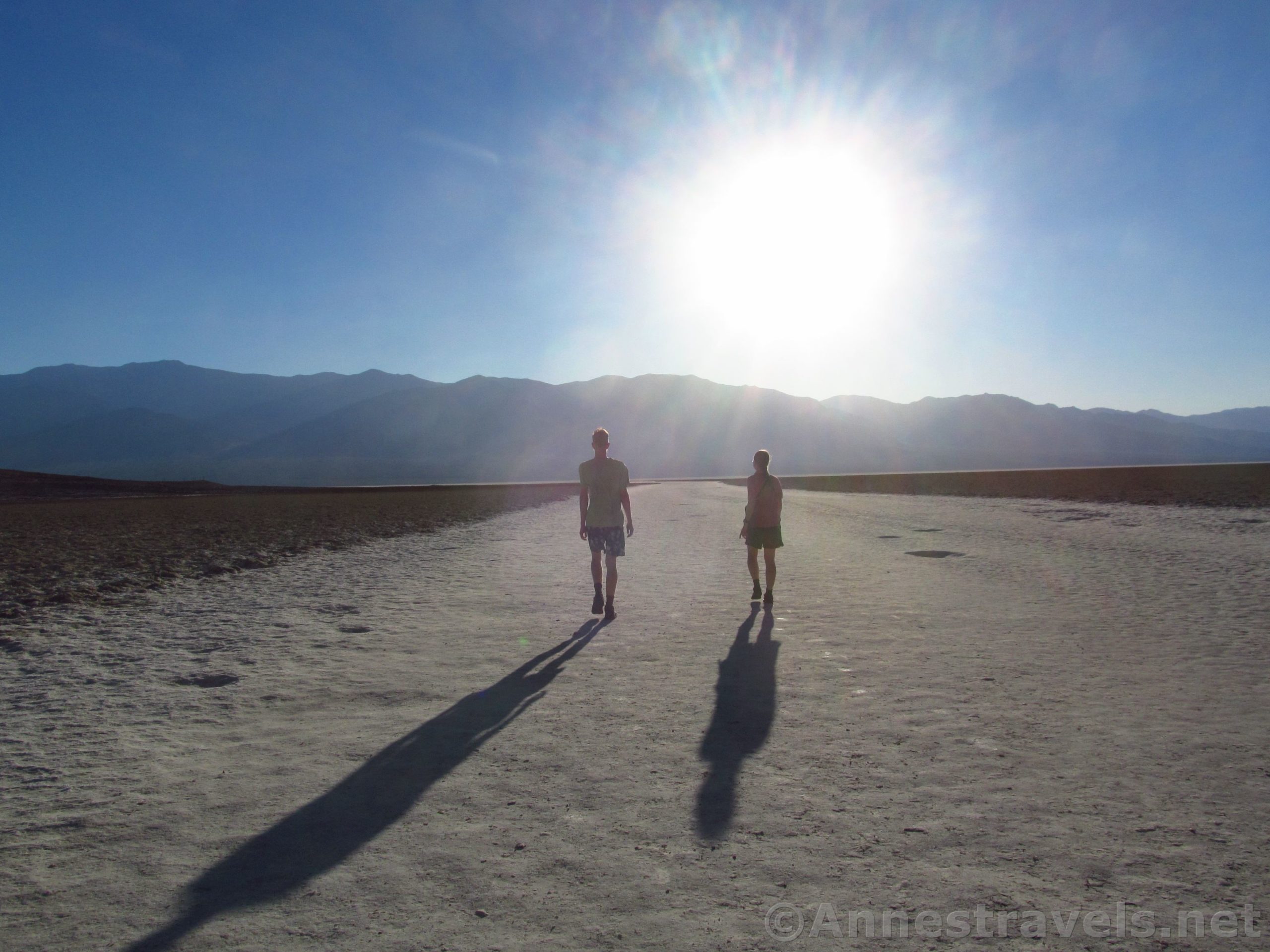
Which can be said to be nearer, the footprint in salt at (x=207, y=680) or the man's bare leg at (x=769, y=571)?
the footprint in salt at (x=207, y=680)

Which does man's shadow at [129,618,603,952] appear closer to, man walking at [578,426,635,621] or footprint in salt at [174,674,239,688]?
footprint in salt at [174,674,239,688]

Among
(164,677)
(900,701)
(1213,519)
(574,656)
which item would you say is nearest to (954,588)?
(900,701)

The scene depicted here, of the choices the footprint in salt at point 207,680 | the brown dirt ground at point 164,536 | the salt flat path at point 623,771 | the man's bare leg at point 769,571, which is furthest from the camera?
the brown dirt ground at point 164,536

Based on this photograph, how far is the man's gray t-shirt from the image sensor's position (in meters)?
7.93

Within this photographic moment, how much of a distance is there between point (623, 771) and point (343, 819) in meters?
1.48

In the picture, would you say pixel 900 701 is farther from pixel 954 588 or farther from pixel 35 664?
pixel 35 664

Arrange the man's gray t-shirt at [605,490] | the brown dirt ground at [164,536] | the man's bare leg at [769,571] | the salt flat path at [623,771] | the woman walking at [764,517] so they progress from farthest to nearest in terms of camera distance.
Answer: the brown dirt ground at [164,536] → the woman walking at [764,517] → the man's bare leg at [769,571] → the man's gray t-shirt at [605,490] → the salt flat path at [623,771]

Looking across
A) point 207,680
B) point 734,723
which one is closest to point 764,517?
point 734,723

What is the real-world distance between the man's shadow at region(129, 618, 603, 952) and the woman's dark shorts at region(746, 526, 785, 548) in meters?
4.32

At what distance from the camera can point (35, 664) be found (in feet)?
21.3

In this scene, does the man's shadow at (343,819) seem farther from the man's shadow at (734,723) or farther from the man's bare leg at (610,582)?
the man's bare leg at (610,582)

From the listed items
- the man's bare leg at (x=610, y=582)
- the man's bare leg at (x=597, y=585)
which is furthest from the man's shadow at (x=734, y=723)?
the man's bare leg at (x=597, y=585)

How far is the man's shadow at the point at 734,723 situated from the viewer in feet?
11.5

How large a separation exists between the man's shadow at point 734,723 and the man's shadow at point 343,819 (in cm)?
145
